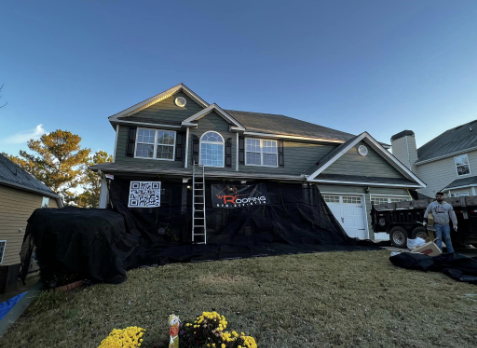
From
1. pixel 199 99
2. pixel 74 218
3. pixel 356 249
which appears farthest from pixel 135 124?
pixel 356 249

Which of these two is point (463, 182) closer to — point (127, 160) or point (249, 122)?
point (249, 122)

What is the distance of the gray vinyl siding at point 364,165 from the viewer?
1102 cm

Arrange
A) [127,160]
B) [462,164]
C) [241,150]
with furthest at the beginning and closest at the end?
[462,164] < [241,150] < [127,160]

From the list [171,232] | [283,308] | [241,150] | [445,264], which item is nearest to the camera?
[283,308]

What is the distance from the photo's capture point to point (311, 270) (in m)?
5.02

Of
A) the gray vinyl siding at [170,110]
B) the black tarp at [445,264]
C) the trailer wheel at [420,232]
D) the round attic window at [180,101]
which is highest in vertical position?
the round attic window at [180,101]

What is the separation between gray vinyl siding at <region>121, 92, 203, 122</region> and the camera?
10500 mm

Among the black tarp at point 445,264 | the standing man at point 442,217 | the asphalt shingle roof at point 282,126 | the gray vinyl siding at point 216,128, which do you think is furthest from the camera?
the asphalt shingle roof at point 282,126

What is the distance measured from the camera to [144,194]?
296 inches

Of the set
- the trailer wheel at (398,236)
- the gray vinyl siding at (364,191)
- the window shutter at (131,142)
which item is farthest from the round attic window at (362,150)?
the window shutter at (131,142)

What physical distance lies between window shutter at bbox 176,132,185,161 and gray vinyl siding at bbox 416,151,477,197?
670 inches

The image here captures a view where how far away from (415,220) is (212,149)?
7877mm

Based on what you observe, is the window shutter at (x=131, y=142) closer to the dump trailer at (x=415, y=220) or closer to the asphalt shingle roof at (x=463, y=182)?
the dump trailer at (x=415, y=220)

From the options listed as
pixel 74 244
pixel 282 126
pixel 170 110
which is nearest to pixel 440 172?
Answer: pixel 282 126
